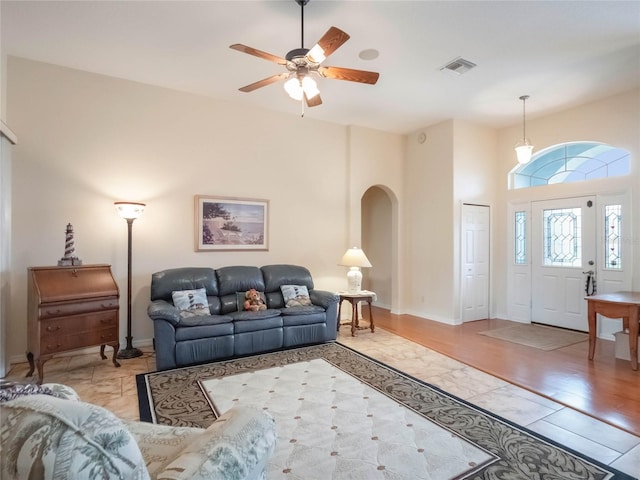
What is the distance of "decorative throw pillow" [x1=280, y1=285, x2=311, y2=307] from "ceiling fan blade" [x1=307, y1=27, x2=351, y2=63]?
2.86 m

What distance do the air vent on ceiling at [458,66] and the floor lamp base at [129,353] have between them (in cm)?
483

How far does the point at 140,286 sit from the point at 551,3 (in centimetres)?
512

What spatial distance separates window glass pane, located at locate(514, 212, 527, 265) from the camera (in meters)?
5.70

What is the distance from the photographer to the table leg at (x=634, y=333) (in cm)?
346

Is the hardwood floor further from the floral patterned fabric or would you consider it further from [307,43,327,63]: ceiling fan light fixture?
[307,43,327,63]: ceiling fan light fixture

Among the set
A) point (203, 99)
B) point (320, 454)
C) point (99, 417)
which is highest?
point (203, 99)

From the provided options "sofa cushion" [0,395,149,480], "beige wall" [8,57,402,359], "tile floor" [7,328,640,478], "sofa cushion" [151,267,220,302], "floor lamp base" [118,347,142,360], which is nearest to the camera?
"sofa cushion" [0,395,149,480]

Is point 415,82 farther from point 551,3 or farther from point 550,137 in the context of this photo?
point 550,137

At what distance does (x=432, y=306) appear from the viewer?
589 centimetres

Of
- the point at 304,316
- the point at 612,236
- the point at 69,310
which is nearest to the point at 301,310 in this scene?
the point at 304,316

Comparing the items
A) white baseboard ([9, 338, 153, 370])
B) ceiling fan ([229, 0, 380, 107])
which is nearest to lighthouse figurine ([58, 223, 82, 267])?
white baseboard ([9, 338, 153, 370])

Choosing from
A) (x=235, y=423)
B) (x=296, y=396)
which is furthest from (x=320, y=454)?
(x=235, y=423)

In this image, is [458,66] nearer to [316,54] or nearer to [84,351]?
[316,54]

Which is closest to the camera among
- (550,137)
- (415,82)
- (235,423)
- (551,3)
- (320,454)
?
(235,423)
